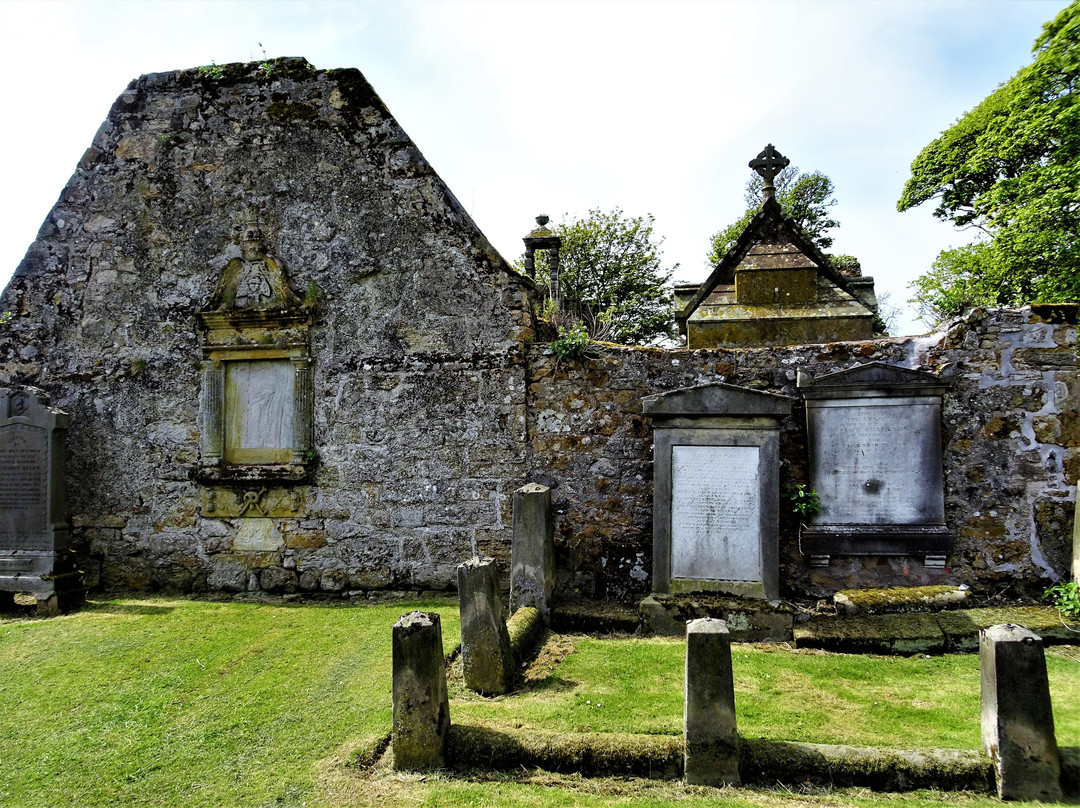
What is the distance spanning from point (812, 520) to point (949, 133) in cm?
1645

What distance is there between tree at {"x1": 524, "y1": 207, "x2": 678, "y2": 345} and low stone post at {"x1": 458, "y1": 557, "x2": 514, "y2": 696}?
2252cm

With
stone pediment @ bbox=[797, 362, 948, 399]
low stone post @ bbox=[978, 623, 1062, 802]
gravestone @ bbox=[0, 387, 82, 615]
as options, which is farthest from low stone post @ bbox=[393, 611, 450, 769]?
gravestone @ bbox=[0, 387, 82, 615]

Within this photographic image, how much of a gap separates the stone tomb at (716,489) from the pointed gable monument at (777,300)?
3599 mm

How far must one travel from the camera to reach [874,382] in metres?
5.85

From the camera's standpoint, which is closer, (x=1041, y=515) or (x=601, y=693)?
(x=601, y=693)

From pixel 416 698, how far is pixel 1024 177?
14.8 meters

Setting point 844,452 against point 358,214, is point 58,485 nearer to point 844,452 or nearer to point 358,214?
point 358,214

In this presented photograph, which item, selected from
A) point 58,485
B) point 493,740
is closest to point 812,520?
point 493,740

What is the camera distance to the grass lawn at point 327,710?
3215 millimetres

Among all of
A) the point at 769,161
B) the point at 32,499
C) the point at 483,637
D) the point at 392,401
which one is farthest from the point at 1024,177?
the point at 32,499

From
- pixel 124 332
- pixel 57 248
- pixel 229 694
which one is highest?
pixel 57 248

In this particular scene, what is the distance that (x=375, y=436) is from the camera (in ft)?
22.6

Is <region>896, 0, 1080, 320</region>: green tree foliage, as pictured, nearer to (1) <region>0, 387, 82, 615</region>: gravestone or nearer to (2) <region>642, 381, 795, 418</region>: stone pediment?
(2) <region>642, 381, 795, 418</region>: stone pediment

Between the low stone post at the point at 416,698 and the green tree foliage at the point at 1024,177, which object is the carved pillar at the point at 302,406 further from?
the green tree foliage at the point at 1024,177
